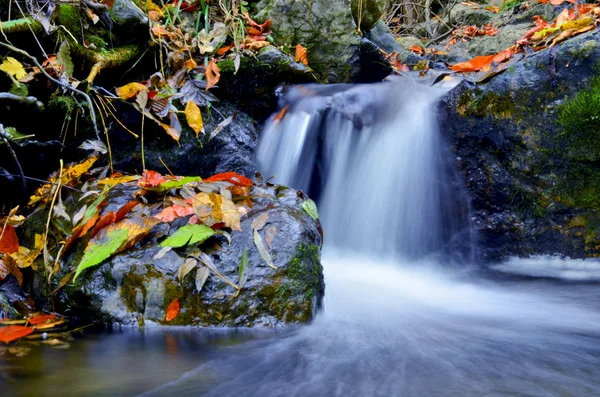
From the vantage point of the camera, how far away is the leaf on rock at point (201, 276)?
2.31m

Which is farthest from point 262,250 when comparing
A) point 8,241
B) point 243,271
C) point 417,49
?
point 417,49

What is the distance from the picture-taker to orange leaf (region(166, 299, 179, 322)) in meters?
2.31

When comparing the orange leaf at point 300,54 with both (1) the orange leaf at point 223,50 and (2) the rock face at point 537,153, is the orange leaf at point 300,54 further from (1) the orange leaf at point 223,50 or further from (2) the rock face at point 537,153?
(2) the rock face at point 537,153

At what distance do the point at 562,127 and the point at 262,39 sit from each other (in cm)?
336

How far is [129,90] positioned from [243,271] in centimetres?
224

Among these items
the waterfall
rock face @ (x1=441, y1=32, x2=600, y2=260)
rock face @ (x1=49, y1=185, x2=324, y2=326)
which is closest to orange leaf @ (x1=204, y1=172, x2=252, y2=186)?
rock face @ (x1=49, y1=185, x2=324, y2=326)

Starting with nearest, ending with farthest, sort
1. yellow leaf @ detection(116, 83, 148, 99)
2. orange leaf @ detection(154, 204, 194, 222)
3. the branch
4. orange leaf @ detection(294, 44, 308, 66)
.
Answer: orange leaf @ detection(154, 204, 194, 222) < the branch < yellow leaf @ detection(116, 83, 148, 99) < orange leaf @ detection(294, 44, 308, 66)

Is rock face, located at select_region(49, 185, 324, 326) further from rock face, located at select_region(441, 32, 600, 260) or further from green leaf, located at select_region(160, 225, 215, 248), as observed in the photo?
rock face, located at select_region(441, 32, 600, 260)

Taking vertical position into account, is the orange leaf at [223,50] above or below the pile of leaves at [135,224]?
above

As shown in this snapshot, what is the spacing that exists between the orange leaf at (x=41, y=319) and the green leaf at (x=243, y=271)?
3.46 feet

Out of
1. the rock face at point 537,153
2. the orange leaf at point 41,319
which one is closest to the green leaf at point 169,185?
the orange leaf at point 41,319

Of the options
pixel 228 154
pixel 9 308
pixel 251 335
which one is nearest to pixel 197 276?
pixel 251 335

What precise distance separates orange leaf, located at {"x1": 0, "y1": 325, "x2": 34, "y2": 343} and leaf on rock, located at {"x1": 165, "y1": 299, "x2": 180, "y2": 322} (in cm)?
65

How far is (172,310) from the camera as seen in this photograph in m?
2.32
